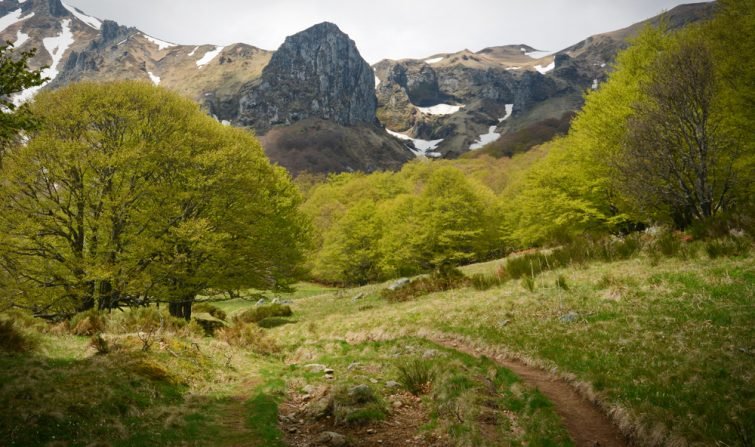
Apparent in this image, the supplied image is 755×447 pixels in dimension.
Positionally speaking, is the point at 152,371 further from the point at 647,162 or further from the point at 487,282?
the point at 647,162

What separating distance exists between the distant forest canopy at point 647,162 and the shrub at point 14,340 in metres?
24.7

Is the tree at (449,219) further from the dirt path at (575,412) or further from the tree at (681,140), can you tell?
the dirt path at (575,412)

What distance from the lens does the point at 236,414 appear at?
10.1m

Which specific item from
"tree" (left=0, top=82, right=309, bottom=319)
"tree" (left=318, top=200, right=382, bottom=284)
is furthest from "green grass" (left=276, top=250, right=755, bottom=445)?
"tree" (left=318, top=200, right=382, bottom=284)

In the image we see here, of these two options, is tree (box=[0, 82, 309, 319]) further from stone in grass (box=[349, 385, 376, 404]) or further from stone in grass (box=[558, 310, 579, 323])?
stone in grass (box=[558, 310, 579, 323])

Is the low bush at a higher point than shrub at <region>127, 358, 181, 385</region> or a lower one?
lower

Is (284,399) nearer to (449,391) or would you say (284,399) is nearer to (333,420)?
(333,420)

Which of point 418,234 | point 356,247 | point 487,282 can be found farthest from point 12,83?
point 356,247

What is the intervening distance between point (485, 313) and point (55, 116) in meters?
21.3

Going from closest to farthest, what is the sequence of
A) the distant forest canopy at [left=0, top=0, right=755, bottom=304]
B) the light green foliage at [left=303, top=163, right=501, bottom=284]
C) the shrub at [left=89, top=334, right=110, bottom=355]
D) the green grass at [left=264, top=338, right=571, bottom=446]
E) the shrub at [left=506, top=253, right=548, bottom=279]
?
the green grass at [left=264, top=338, right=571, bottom=446]
the shrub at [left=89, top=334, right=110, bottom=355]
the distant forest canopy at [left=0, top=0, right=755, bottom=304]
the shrub at [left=506, top=253, right=548, bottom=279]
the light green foliage at [left=303, top=163, right=501, bottom=284]

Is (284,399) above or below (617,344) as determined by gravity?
A: below

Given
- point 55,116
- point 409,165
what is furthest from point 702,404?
point 409,165

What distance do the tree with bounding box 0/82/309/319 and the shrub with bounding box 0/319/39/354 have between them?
5.12 metres

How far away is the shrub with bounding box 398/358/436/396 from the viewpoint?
11.4 m
